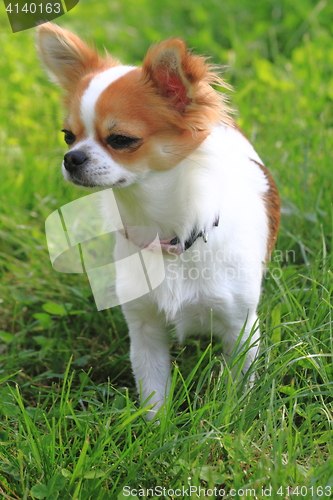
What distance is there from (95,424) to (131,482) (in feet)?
0.98

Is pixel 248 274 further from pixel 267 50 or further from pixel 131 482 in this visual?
pixel 267 50

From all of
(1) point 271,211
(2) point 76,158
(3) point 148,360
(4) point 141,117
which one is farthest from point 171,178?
(3) point 148,360

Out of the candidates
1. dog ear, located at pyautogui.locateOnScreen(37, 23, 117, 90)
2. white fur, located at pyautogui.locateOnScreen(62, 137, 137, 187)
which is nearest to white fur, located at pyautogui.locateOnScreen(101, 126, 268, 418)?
white fur, located at pyautogui.locateOnScreen(62, 137, 137, 187)

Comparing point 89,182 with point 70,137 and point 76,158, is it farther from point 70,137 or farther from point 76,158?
point 70,137

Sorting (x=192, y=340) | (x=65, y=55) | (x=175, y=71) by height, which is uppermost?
(x=65, y=55)

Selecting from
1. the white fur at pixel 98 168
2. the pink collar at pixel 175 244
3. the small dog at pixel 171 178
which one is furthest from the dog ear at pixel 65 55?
the pink collar at pixel 175 244

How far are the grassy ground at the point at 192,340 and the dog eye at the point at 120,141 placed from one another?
0.55 metres

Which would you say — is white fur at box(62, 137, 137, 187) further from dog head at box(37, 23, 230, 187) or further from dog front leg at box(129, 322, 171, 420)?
dog front leg at box(129, 322, 171, 420)

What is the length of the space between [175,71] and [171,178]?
380 millimetres

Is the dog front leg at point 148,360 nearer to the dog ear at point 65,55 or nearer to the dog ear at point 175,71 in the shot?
the dog ear at point 175,71

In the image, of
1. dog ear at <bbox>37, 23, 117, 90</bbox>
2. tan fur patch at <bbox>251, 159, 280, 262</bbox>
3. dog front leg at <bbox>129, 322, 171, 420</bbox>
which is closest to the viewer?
dog ear at <bbox>37, 23, 117, 90</bbox>

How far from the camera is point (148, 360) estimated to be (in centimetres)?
214

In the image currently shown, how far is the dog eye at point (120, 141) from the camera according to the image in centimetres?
169

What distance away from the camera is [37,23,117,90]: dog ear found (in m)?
1.97
